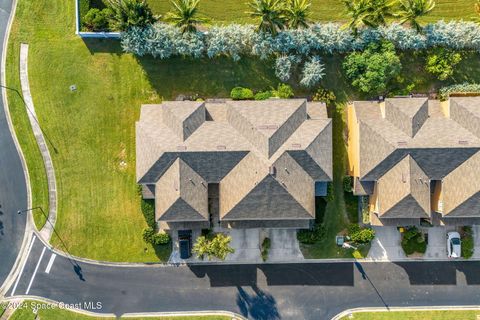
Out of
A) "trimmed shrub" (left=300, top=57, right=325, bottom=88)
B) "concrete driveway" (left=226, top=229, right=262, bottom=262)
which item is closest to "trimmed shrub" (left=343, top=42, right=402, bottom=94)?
"trimmed shrub" (left=300, top=57, right=325, bottom=88)

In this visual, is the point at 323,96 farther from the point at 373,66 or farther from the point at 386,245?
the point at 386,245

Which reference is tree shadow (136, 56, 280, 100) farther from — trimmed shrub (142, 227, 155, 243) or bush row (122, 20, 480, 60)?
trimmed shrub (142, 227, 155, 243)

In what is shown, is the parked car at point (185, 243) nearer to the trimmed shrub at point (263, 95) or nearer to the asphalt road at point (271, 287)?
the asphalt road at point (271, 287)

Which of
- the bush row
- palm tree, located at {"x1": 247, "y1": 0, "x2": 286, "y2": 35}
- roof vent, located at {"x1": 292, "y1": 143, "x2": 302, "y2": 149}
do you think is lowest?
roof vent, located at {"x1": 292, "y1": 143, "x2": 302, "y2": 149}

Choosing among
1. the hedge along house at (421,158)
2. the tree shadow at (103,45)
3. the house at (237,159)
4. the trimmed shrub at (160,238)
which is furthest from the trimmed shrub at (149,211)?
the hedge along house at (421,158)

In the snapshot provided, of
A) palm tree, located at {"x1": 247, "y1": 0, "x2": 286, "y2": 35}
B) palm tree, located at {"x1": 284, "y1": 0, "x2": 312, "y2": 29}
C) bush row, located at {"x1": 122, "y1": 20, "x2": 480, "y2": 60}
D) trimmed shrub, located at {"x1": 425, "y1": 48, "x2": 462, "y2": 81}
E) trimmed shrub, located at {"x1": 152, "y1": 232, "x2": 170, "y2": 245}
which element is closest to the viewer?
palm tree, located at {"x1": 247, "y1": 0, "x2": 286, "y2": 35}
